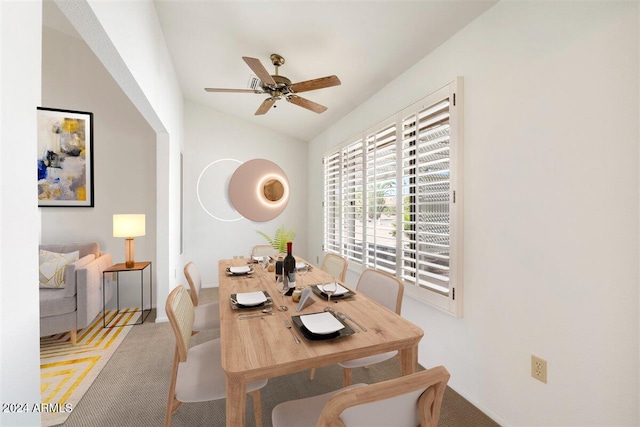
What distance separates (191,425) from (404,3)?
114 inches

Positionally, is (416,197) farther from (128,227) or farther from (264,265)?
(128,227)

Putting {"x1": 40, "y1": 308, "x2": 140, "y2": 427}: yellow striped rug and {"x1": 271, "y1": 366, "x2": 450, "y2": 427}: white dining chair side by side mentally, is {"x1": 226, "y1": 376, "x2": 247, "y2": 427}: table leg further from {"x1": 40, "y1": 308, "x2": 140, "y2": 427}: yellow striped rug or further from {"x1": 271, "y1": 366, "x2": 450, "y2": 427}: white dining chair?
{"x1": 40, "y1": 308, "x2": 140, "y2": 427}: yellow striped rug

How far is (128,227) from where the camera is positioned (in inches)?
120

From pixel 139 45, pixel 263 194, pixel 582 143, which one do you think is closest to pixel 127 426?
pixel 139 45

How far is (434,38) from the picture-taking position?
6.79ft

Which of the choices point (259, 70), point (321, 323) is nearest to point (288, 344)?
point (321, 323)

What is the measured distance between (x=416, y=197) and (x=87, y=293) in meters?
3.05

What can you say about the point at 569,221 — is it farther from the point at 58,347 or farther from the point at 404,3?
the point at 58,347

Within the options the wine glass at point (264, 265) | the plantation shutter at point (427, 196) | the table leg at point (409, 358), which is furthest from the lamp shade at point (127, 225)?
the table leg at point (409, 358)

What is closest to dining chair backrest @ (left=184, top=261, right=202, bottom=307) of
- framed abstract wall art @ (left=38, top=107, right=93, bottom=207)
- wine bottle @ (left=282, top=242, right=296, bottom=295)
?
wine bottle @ (left=282, top=242, right=296, bottom=295)

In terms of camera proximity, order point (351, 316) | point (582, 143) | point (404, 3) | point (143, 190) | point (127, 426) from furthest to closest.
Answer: point (143, 190) < point (404, 3) < point (127, 426) < point (351, 316) < point (582, 143)

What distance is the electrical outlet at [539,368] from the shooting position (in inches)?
57.7

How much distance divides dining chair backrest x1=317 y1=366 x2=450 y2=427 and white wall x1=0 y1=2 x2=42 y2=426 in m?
0.82

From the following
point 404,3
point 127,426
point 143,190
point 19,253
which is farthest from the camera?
point 143,190
